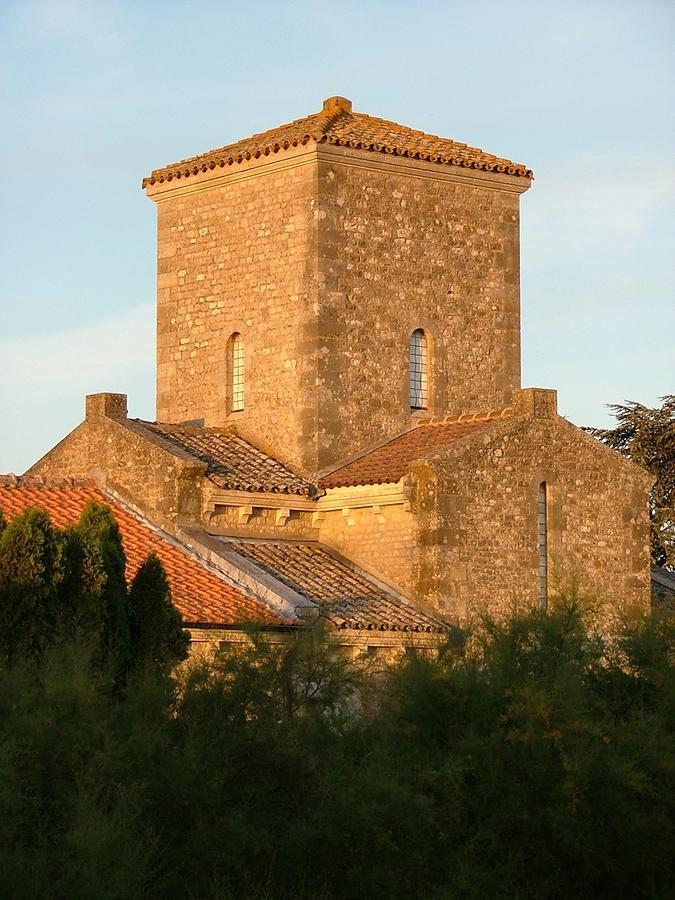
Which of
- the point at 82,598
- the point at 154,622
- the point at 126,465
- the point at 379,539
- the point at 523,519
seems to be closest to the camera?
the point at 82,598

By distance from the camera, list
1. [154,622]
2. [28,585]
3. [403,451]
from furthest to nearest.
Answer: [403,451]
[154,622]
[28,585]

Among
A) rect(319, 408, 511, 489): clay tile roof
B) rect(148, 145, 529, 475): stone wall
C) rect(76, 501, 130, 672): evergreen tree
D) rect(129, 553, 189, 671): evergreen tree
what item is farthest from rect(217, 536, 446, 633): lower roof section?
rect(76, 501, 130, 672): evergreen tree

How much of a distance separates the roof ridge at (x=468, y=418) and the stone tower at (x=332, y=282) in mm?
261

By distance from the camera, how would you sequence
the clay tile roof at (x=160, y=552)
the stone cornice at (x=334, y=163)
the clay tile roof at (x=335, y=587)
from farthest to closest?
the stone cornice at (x=334, y=163) < the clay tile roof at (x=335, y=587) < the clay tile roof at (x=160, y=552)

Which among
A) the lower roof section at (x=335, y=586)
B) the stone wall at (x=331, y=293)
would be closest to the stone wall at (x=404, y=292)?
the stone wall at (x=331, y=293)

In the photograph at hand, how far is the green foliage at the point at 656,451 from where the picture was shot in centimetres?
4231

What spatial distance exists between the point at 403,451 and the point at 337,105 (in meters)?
5.80

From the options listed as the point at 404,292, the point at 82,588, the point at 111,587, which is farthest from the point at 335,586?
the point at 82,588

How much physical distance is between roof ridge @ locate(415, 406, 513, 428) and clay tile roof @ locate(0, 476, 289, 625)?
483 cm

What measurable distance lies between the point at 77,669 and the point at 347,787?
279 cm

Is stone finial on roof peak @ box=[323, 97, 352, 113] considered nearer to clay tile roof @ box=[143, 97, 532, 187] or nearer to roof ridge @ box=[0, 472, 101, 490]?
clay tile roof @ box=[143, 97, 532, 187]

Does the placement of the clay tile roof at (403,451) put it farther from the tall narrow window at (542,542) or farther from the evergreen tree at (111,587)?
the evergreen tree at (111,587)

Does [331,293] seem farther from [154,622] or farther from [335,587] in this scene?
[154,622]

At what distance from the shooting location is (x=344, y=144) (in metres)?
30.3
